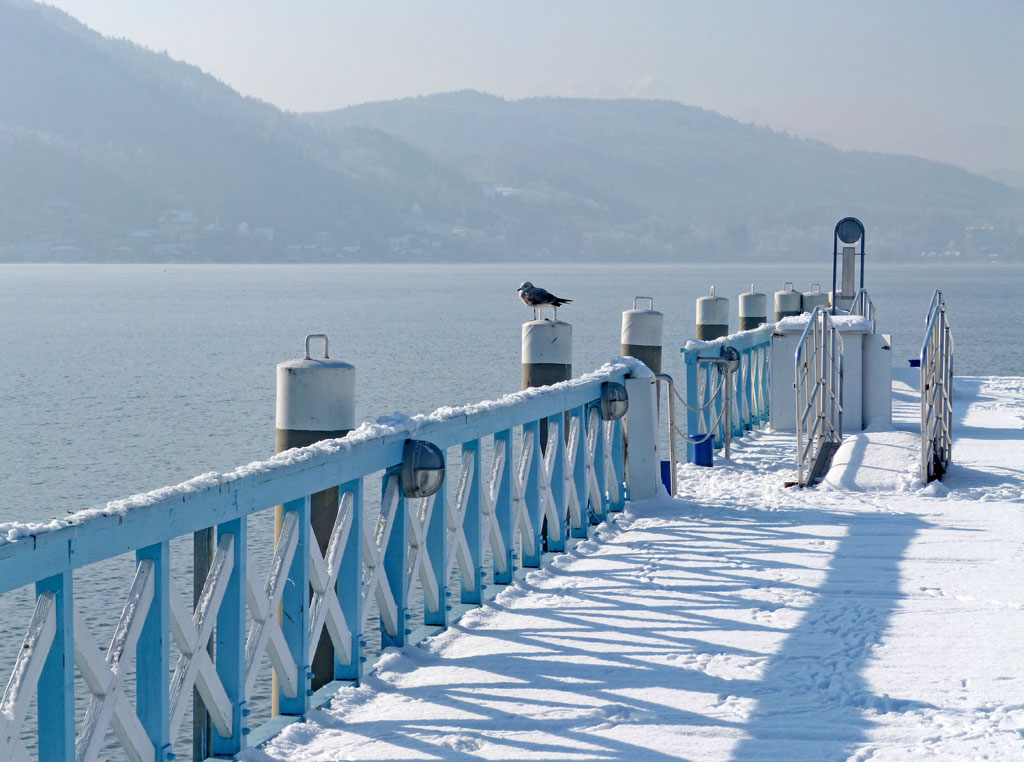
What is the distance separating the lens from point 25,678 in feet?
11.3

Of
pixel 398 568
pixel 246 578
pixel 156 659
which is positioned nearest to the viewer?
pixel 156 659

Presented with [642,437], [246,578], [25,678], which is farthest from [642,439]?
[25,678]

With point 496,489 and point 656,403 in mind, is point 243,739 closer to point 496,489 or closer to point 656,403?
point 496,489

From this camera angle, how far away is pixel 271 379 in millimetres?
42031

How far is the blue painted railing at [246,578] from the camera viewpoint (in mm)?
3615

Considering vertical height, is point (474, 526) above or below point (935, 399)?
below

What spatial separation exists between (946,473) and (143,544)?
9.08 meters

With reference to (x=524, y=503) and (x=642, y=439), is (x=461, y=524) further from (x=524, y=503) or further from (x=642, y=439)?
(x=642, y=439)

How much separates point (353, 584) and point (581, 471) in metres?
3.71

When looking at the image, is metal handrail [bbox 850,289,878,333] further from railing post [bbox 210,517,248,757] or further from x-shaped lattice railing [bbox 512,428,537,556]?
railing post [bbox 210,517,248,757]

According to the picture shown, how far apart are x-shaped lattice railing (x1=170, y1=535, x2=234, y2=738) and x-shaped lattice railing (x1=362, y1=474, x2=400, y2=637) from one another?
1050 millimetres

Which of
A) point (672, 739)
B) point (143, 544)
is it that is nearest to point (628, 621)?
point (672, 739)

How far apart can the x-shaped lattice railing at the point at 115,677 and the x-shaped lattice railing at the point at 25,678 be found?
0.14m

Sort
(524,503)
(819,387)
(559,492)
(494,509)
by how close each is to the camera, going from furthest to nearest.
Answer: (819,387) → (559,492) → (524,503) → (494,509)
